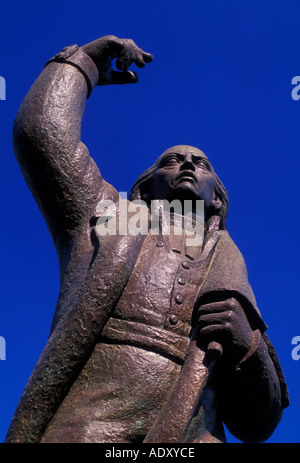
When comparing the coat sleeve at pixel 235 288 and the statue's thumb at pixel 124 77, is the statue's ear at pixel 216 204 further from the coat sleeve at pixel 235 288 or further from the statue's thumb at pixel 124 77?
the statue's thumb at pixel 124 77

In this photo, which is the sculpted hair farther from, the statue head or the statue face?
the statue face

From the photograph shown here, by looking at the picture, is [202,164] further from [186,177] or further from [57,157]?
[57,157]

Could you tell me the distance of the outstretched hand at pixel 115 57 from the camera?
4957 millimetres

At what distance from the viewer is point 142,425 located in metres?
3.23

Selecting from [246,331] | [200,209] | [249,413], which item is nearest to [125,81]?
[200,209]

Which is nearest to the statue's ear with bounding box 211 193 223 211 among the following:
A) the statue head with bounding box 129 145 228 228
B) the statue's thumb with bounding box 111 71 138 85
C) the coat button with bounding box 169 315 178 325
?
the statue head with bounding box 129 145 228 228

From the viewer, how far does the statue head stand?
484 centimetres

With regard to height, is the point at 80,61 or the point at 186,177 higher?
the point at 80,61

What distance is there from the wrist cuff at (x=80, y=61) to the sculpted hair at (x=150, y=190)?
92cm

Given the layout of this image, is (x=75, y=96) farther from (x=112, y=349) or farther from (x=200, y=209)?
(x=112, y=349)

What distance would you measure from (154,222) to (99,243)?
2.51 feet

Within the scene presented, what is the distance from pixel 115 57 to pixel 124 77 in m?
0.21

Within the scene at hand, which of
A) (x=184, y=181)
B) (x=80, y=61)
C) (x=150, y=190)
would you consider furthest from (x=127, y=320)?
(x=80, y=61)

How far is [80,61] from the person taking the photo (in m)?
4.76
